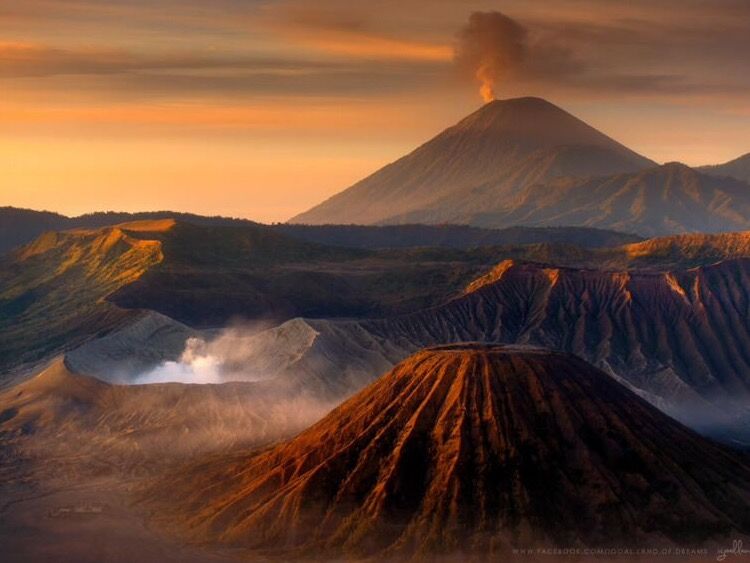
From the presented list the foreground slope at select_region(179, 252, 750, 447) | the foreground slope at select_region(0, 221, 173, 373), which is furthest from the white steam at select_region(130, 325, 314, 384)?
the foreground slope at select_region(0, 221, 173, 373)

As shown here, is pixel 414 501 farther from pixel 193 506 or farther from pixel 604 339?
pixel 604 339

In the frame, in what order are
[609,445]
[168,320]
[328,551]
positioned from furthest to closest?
[168,320] < [609,445] < [328,551]

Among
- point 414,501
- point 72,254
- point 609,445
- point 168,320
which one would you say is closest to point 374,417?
point 414,501

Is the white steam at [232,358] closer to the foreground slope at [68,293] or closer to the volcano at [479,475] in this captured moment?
the foreground slope at [68,293]
